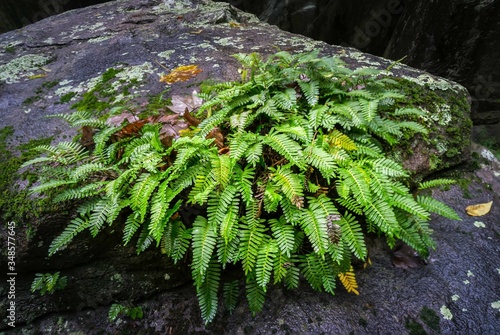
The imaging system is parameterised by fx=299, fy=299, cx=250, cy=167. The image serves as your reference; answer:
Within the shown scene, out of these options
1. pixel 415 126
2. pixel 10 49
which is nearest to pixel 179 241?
pixel 415 126

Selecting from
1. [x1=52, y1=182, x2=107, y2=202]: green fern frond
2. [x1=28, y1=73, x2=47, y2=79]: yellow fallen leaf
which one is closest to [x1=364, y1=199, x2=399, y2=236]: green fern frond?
[x1=52, y1=182, x2=107, y2=202]: green fern frond

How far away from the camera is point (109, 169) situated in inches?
92.3

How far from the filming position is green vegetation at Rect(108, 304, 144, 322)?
252 cm

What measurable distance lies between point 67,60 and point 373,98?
419 cm

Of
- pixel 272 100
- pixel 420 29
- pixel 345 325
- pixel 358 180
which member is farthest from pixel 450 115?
pixel 420 29

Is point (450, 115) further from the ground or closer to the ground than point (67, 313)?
further from the ground

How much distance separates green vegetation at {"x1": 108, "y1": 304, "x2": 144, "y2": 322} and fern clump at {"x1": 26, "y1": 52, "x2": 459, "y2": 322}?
2.26ft

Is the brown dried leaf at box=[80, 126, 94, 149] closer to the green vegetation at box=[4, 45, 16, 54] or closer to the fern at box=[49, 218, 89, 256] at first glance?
the fern at box=[49, 218, 89, 256]

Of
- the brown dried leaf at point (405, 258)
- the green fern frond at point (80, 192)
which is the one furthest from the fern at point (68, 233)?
the brown dried leaf at point (405, 258)

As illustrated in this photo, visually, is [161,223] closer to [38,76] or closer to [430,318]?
[430,318]

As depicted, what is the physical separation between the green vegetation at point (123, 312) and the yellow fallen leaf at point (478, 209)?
3163 mm

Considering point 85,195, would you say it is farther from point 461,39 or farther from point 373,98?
point 461,39

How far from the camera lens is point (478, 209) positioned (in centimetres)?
290

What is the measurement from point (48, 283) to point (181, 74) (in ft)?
8.28
